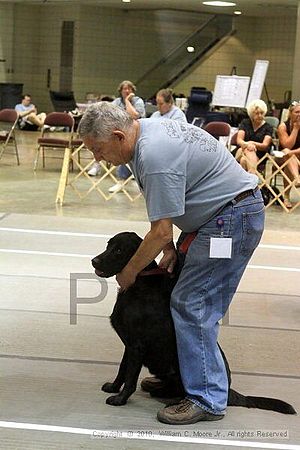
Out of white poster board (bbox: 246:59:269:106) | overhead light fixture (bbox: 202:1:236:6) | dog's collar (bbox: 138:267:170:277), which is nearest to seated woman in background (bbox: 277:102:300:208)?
white poster board (bbox: 246:59:269:106)

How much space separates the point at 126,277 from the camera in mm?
3395

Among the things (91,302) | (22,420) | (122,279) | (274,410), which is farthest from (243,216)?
(91,302)

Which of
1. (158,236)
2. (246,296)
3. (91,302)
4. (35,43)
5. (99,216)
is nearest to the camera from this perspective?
(158,236)

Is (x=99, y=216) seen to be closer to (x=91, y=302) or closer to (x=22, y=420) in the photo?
(x=91, y=302)

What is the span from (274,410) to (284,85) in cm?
2144

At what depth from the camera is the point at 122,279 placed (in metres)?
3.41

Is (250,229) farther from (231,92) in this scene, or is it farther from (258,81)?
(231,92)

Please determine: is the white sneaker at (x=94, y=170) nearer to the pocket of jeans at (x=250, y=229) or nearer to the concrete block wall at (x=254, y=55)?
the pocket of jeans at (x=250, y=229)

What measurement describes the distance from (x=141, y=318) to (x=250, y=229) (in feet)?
1.90

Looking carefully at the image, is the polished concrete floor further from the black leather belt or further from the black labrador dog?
the black leather belt

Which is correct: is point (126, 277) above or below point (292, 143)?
above

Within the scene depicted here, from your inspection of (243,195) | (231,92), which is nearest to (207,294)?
(243,195)

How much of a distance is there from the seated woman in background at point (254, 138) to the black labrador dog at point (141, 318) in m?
6.40

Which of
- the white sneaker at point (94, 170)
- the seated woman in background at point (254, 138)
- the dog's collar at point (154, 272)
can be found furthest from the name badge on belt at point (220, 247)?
the white sneaker at point (94, 170)
